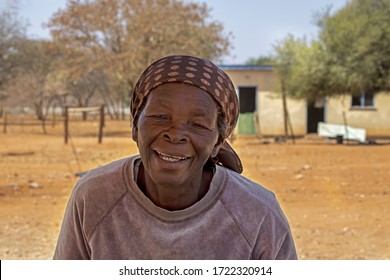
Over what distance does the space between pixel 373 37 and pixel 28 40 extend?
29.9ft

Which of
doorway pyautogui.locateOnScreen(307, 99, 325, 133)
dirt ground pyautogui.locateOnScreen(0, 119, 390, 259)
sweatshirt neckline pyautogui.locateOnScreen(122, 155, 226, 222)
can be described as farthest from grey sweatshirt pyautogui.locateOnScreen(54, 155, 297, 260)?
doorway pyautogui.locateOnScreen(307, 99, 325, 133)

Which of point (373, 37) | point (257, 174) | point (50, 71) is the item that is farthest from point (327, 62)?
point (50, 71)

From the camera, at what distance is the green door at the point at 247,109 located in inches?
522

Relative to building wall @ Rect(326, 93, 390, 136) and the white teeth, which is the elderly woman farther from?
building wall @ Rect(326, 93, 390, 136)

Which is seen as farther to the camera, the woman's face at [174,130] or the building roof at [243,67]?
the building roof at [243,67]

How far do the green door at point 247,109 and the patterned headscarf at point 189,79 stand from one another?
11789 mm

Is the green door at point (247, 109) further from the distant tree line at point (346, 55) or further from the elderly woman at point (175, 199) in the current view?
the elderly woman at point (175, 199)

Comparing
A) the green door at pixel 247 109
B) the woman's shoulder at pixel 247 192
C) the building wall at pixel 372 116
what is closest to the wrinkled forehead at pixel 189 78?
the woman's shoulder at pixel 247 192

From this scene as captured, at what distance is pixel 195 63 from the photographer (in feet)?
3.01

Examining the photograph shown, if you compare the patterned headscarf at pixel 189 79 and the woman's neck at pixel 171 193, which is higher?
the patterned headscarf at pixel 189 79

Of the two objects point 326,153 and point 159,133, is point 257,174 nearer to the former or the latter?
point 326,153

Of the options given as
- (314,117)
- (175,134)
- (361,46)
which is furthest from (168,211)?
(314,117)

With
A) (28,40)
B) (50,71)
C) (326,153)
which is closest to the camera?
(326,153)

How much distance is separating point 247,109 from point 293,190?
9.30 metres
